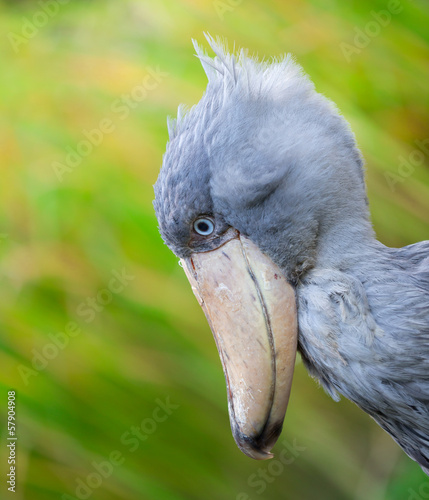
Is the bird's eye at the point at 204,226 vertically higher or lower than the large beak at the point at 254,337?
higher

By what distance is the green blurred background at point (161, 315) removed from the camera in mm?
1625

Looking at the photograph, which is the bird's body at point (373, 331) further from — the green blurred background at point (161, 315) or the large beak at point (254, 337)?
the green blurred background at point (161, 315)

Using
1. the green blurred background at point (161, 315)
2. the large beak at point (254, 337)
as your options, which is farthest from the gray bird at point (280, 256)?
the green blurred background at point (161, 315)

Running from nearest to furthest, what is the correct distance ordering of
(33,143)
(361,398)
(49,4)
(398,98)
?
(361,398)
(398,98)
(33,143)
(49,4)

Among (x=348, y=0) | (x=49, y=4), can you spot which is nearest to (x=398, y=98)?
(x=348, y=0)

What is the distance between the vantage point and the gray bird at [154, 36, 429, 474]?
0.84 metres

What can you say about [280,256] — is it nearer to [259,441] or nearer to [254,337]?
[254,337]

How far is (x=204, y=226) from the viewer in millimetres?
913

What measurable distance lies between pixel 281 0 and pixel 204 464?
1.35 m

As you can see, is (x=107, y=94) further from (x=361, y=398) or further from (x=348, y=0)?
(x=361, y=398)

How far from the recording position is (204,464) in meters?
1.65

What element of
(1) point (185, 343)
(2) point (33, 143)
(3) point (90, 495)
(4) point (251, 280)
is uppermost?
(2) point (33, 143)

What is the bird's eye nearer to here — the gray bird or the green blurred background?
the gray bird

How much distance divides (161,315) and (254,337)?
81cm
